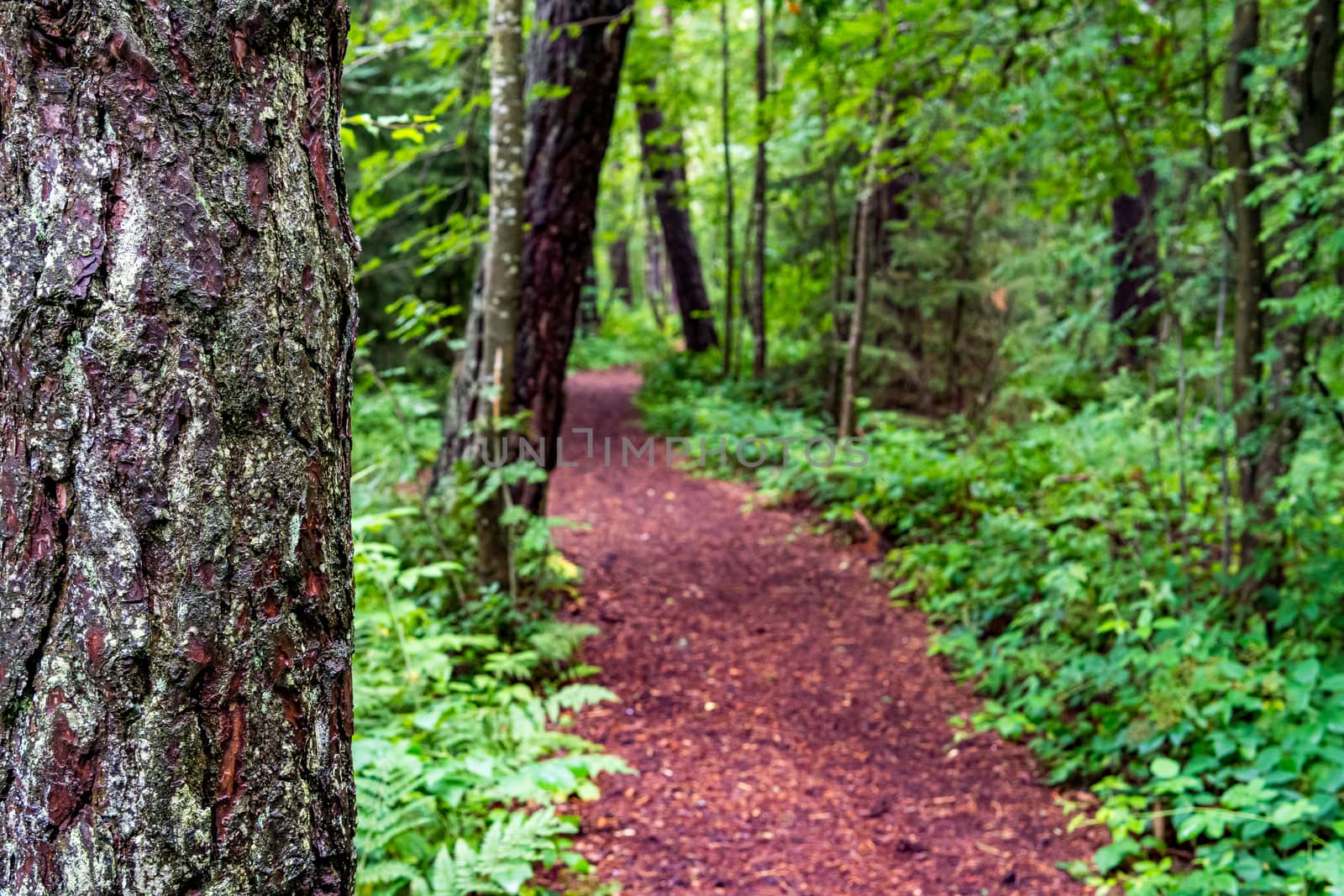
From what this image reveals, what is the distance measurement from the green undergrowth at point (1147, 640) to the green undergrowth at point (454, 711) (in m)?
2.13

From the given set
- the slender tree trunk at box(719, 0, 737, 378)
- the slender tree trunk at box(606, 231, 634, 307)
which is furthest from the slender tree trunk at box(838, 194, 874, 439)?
the slender tree trunk at box(606, 231, 634, 307)

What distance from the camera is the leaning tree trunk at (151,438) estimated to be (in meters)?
0.89

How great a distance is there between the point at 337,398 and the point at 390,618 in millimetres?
2748

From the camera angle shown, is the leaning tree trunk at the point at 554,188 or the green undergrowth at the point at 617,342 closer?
the leaning tree trunk at the point at 554,188

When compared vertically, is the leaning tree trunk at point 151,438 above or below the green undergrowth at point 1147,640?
above

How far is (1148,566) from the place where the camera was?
452 centimetres

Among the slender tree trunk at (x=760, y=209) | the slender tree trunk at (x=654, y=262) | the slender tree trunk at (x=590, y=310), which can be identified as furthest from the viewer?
the slender tree trunk at (x=590, y=310)

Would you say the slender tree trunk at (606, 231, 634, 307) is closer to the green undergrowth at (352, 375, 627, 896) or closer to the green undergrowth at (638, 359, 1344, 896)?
the green undergrowth at (638, 359, 1344, 896)

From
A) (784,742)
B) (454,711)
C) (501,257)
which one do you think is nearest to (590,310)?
(501,257)

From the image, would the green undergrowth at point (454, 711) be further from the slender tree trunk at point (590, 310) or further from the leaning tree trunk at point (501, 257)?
the slender tree trunk at point (590, 310)

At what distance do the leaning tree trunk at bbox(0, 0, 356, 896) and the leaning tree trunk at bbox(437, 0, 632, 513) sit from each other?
393cm

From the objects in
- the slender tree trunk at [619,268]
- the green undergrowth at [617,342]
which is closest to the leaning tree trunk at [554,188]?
the green undergrowth at [617,342]

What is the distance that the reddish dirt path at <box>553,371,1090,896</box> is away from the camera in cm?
317

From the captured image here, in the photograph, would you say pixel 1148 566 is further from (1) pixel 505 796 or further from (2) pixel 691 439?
(2) pixel 691 439
